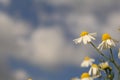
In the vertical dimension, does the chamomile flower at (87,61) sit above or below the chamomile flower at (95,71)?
above

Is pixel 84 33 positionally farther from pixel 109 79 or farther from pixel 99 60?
pixel 109 79

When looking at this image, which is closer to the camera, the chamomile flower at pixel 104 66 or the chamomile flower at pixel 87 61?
the chamomile flower at pixel 104 66

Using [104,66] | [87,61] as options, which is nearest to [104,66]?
[104,66]

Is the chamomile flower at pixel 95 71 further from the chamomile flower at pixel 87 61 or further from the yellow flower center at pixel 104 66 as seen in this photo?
the chamomile flower at pixel 87 61

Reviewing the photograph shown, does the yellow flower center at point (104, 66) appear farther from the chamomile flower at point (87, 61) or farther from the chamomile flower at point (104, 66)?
the chamomile flower at point (87, 61)

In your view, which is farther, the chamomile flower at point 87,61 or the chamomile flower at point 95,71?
the chamomile flower at point 87,61

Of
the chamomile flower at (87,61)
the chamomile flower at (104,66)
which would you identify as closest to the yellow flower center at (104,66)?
the chamomile flower at (104,66)

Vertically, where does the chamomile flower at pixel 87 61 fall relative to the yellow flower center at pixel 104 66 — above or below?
above

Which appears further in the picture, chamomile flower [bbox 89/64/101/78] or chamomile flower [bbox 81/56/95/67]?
chamomile flower [bbox 81/56/95/67]

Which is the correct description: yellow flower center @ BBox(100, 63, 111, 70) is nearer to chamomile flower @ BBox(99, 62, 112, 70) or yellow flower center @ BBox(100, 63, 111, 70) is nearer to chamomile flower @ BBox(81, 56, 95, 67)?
chamomile flower @ BBox(99, 62, 112, 70)

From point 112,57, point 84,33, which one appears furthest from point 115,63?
point 84,33

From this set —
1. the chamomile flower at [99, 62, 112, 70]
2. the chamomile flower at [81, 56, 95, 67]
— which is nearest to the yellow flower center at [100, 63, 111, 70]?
the chamomile flower at [99, 62, 112, 70]
